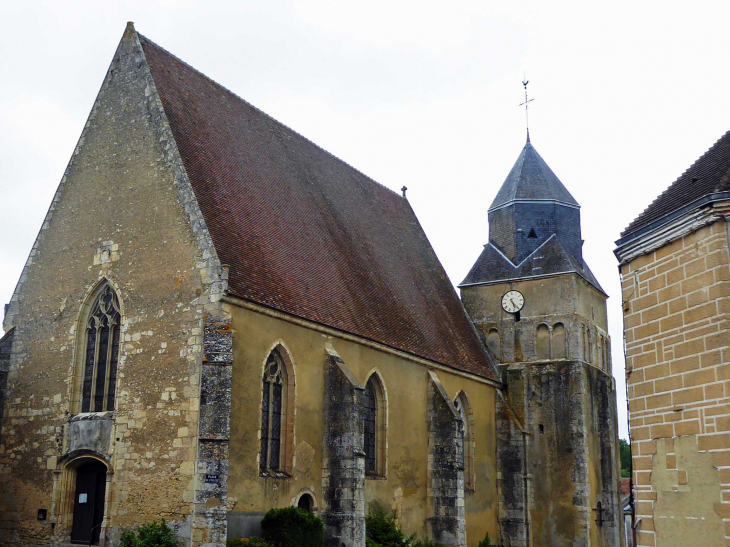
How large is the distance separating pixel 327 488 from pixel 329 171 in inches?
411

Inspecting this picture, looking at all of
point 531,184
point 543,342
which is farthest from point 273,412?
point 531,184

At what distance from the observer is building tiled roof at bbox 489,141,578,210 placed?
28.4 meters

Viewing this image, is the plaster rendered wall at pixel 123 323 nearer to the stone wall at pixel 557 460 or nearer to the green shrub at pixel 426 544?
the green shrub at pixel 426 544

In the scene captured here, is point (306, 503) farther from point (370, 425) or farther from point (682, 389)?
point (682, 389)

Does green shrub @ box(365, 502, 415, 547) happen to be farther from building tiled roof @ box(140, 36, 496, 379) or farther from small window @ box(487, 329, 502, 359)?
small window @ box(487, 329, 502, 359)

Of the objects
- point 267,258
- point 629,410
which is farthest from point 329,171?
point 629,410

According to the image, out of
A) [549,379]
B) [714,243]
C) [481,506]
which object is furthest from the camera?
[549,379]

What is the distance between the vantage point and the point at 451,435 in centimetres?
2084

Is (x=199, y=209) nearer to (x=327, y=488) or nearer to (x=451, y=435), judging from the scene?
(x=327, y=488)

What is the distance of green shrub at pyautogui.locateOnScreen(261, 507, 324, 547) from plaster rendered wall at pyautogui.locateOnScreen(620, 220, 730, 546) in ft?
23.8

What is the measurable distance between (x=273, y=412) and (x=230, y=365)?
226cm

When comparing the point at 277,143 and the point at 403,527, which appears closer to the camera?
the point at 403,527

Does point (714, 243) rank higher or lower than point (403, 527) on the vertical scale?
higher

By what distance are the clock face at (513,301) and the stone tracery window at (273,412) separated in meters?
12.1
